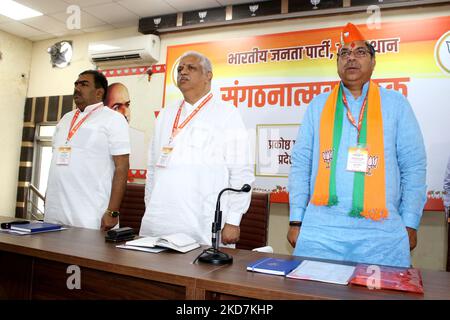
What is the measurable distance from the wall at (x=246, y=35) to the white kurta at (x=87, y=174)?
1.95m

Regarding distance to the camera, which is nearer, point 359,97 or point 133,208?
point 359,97

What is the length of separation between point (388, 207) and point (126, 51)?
12.6 ft

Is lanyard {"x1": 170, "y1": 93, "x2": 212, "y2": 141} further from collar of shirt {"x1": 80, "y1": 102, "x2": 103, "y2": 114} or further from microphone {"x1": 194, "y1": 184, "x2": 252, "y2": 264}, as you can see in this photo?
microphone {"x1": 194, "y1": 184, "x2": 252, "y2": 264}

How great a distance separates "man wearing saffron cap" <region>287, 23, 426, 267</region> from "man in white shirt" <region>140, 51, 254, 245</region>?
32 cm

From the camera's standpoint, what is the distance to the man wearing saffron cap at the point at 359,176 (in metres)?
1.50

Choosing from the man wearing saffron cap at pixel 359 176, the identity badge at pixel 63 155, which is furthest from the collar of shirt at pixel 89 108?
the man wearing saffron cap at pixel 359 176

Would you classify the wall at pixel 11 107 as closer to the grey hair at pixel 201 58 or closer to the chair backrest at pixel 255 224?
the chair backrest at pixel 255 224

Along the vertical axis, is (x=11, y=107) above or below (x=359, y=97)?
above

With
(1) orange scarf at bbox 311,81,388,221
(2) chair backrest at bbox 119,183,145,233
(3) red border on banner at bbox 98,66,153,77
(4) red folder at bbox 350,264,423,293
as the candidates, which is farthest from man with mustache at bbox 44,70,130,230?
(3) red border on banner at bbox 98,66,153,77

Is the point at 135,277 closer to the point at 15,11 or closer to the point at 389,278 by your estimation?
the point at 389,278

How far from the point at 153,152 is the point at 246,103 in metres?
1.98

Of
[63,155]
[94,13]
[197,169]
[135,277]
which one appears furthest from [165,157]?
[94,13]

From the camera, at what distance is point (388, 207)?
1516 millimetres
